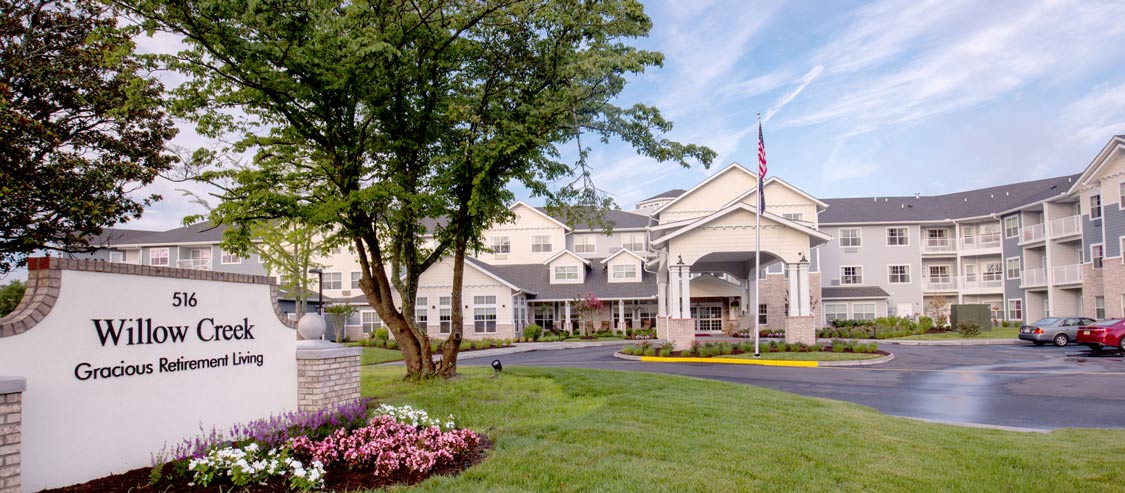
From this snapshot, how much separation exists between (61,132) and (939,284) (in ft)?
168

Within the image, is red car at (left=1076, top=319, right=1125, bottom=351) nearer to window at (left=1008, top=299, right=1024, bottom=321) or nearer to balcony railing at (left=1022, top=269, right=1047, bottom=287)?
balcony railing at (left=1022, top=269, right=1047, bottom=287)

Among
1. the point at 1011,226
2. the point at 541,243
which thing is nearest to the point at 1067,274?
the point at 1011,226

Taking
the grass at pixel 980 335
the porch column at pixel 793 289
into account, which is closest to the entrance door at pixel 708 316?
the grass at pixel 980 335

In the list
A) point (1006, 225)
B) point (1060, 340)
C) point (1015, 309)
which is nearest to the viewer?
point (1060, 340)

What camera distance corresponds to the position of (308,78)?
1311cm

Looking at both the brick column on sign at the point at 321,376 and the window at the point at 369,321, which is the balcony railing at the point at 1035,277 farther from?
the brick column on sign at the point at 321,376

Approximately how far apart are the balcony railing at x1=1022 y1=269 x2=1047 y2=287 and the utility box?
398 cm

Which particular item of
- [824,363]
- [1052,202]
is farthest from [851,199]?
[824,363]

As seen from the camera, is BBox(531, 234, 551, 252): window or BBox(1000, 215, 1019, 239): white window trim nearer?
BBox(1000, 215, 1019, 239): white window trim

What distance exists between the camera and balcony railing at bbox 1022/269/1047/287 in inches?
1645

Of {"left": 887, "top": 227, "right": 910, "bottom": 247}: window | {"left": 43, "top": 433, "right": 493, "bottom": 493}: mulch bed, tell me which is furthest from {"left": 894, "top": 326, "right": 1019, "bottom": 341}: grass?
{"left": 43, "top": 433, "right": 493, "bottom": 493}: mulch bed

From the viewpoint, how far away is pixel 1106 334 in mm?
26500

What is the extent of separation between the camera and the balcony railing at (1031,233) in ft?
139

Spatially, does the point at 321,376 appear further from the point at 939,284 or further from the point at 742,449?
the point at 939,284
